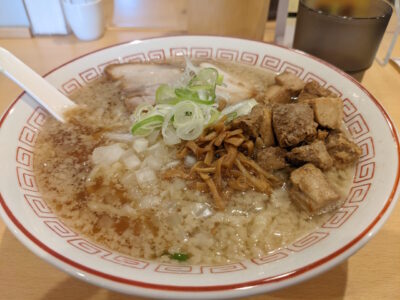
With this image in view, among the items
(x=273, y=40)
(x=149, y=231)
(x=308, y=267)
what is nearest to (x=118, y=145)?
(x=149, y=231)

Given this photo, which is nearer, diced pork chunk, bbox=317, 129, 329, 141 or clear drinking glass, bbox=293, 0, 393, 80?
diced pork chunk, bbox=317, 129, 329, 141

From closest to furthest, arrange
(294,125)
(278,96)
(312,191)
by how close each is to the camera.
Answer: (312,191) → (294,125) → (278,96)

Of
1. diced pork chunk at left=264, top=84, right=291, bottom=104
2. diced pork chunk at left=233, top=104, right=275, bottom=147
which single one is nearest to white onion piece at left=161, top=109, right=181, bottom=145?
diced pork chunk at left=233, top=104, right=275, bottom=147

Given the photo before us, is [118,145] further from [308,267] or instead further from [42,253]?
[308,267]

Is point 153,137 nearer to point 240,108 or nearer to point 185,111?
point 185,111

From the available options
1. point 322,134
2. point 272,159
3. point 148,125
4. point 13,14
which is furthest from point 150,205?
point 13,14

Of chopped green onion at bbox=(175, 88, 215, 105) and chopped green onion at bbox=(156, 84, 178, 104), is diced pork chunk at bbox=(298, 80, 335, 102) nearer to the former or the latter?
chopped green onion at bbox=(175, 88, 215, 105)
